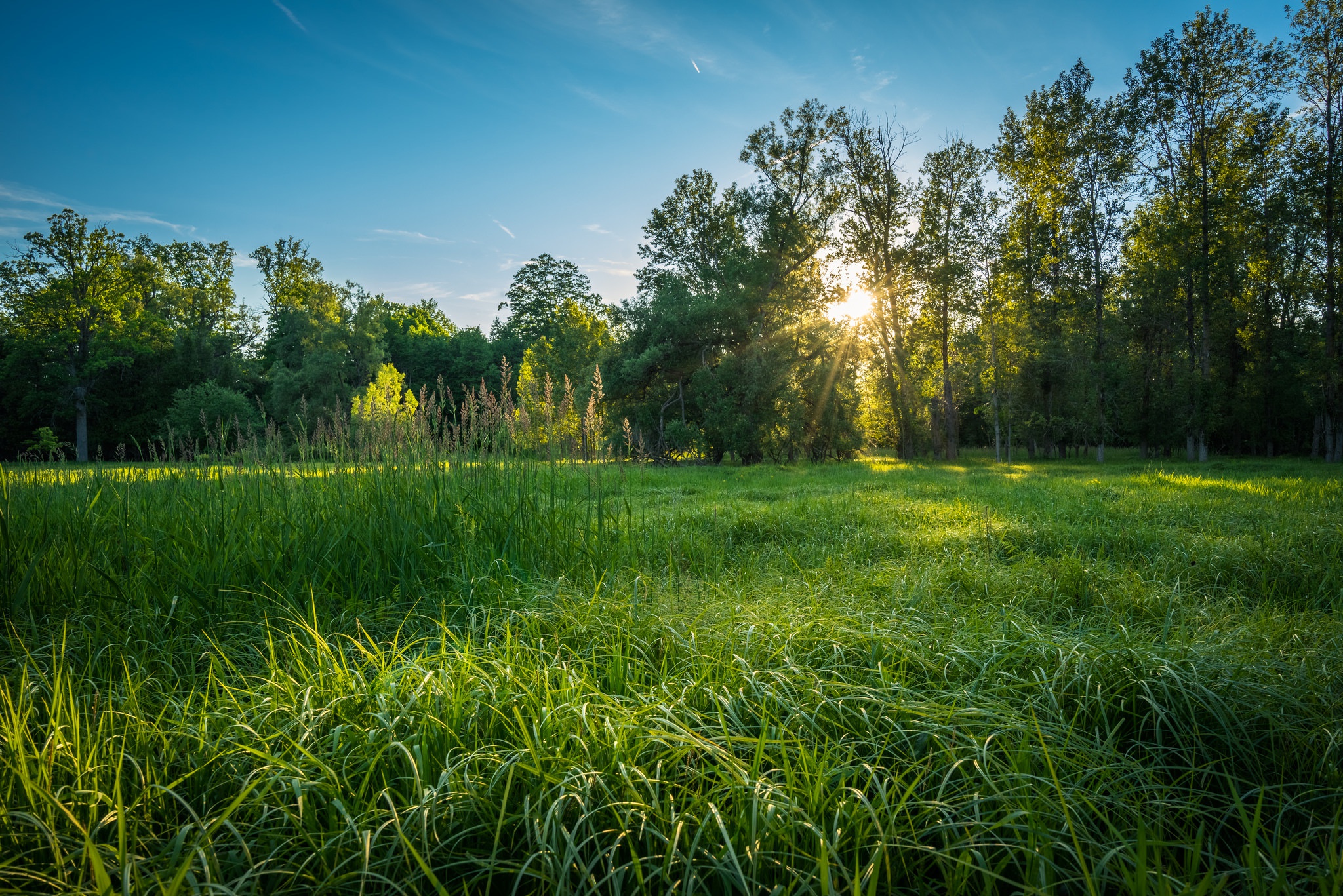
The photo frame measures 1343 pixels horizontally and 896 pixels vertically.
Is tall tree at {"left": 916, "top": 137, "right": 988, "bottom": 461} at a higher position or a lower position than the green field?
higher

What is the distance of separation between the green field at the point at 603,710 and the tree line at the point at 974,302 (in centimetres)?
1163

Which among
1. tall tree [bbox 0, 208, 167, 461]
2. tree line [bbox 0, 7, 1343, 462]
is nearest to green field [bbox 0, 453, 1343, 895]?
tree line [bbox 0, 7, 1343, 462]

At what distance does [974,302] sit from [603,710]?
2480cm

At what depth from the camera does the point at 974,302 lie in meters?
22.5

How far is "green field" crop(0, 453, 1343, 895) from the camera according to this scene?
4.45 ft

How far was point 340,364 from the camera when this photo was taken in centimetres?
3500

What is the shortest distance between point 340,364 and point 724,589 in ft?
→ 125

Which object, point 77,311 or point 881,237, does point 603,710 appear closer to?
point 881,237

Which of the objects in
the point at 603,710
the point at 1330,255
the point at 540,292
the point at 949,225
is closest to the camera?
the point at 603,710

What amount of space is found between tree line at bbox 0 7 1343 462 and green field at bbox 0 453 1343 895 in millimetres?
11630

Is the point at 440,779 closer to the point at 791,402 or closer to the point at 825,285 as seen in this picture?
the point at 791,402

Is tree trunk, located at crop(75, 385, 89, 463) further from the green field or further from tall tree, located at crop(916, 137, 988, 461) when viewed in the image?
tall tree, located at crop(916, 137, 988, 461)

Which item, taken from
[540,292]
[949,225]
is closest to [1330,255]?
[949,225]

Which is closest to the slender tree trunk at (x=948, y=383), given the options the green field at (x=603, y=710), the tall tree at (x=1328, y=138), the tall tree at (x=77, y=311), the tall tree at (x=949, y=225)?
the tall tree at (x=949, y=225)
